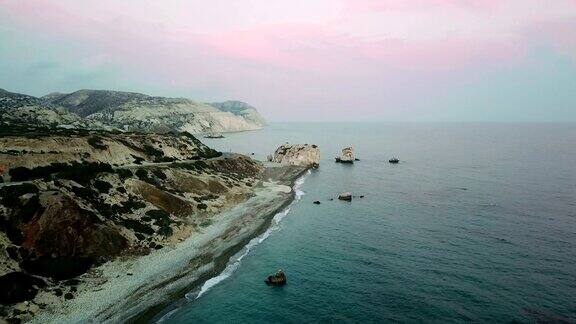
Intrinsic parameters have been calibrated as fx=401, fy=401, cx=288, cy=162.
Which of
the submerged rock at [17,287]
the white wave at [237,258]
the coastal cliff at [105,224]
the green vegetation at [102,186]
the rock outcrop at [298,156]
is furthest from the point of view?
the rock outcrop at [298,156]

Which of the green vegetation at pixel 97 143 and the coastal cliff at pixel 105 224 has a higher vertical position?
the green vegetation at pixel 97 143

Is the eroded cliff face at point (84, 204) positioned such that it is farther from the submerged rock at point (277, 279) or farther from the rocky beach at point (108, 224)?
the submerged rock at point (277, 279)

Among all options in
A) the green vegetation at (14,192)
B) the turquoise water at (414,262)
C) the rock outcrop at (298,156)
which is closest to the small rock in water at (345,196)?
the turquoise water at (414,262)

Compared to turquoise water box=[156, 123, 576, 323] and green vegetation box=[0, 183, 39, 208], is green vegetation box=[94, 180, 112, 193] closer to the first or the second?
green vegetation box=[0, 183, 39, 208]

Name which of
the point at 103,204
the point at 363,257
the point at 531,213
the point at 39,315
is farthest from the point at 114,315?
the point at 531,213

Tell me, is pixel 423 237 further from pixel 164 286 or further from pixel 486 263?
pixel 164 286

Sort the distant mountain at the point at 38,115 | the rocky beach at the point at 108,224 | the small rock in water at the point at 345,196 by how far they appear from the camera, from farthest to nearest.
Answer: the distant mountain at the point at 38,115 < the small rock in water at the point at 345,196 < the rocky beach at the point at 108,224

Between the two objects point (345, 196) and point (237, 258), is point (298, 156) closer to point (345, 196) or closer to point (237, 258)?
point (345, 196)

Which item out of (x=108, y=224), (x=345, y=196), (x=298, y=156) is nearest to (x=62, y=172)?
(x=108, y=224)
